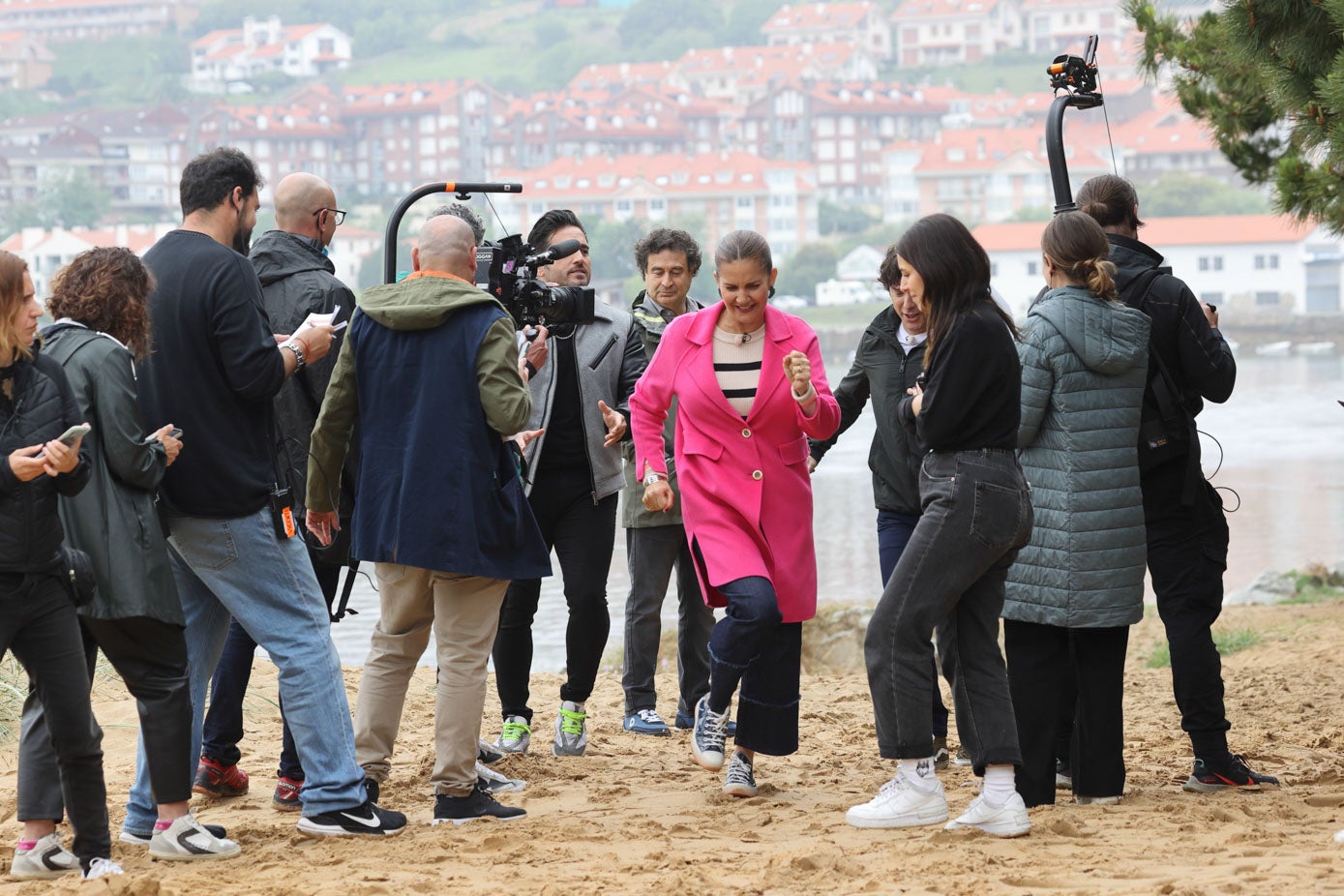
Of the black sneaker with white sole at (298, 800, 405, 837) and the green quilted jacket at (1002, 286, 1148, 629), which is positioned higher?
the green quilted jacket at (1002, 286, 1148, 629)

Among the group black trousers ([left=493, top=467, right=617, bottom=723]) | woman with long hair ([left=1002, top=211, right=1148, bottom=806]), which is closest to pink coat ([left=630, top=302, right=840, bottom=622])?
woman with long hair ([left=1002, top=211, right=1148, bottom=806])

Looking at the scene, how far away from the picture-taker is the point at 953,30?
151 metres

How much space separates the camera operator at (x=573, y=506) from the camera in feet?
17.1

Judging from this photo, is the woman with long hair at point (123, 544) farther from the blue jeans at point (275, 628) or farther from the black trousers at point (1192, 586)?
the black trousers at point (1192, 586)

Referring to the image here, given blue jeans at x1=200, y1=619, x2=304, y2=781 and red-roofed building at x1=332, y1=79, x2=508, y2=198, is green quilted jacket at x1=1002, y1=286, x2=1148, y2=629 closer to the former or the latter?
blue jeans at x1=200, y1=619, x2=304, y2=781


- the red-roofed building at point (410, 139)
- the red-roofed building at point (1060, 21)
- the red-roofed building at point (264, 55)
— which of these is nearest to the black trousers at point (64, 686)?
the red-roofed building at point (410, 139)

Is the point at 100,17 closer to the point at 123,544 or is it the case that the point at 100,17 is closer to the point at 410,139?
the point at 410,139

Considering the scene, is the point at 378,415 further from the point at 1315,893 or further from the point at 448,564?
the point at 1315,893

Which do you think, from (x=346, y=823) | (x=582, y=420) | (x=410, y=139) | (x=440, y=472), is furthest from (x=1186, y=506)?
(x=410, y=139)

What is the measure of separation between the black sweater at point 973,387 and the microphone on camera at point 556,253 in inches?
54.5

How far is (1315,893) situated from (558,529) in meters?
2.74

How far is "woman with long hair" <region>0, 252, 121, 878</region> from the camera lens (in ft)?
11.3

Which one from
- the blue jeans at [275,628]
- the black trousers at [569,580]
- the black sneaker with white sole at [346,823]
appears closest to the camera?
the blue jeans at [275,628]

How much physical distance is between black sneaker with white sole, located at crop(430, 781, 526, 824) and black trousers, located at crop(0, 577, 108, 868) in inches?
34.9
